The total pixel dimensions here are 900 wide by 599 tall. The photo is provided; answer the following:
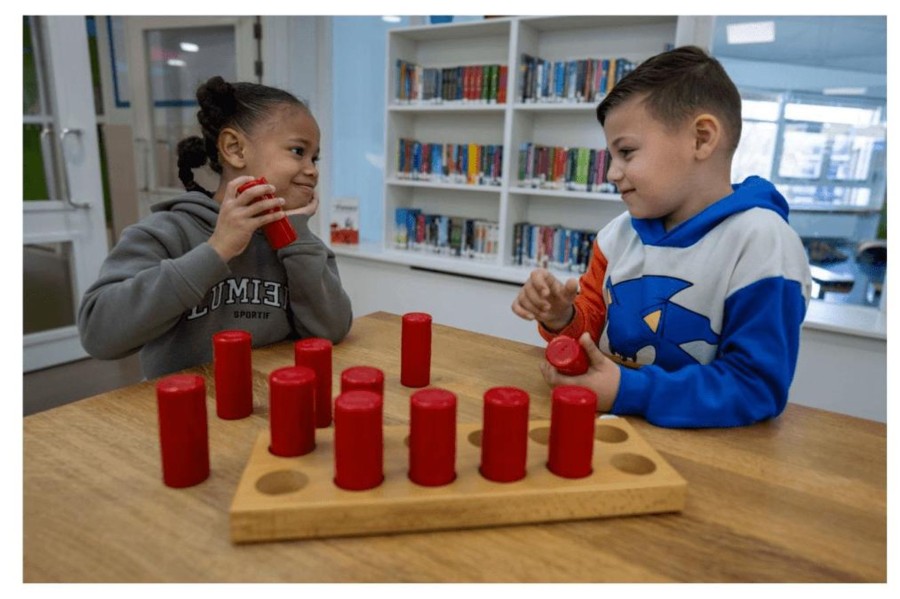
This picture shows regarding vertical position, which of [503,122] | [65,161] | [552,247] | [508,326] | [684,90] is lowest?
[508,326]

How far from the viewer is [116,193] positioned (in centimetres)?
408

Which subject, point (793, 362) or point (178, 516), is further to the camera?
point (793, 362)

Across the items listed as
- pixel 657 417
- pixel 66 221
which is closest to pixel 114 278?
pixel 657 417

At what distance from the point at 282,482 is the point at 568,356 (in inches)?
15.4

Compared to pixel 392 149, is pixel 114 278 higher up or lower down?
lower down

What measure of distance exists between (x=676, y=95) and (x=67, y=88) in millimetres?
2785

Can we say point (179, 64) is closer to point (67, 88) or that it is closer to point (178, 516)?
point (67, 88)

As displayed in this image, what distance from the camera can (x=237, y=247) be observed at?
0.93 meters

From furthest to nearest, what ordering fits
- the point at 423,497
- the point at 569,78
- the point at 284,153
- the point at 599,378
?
the point at 569,78
the point at 284,153
the point at 599,378
the point at 423,497

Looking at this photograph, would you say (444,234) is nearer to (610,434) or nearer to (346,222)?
(346,222)

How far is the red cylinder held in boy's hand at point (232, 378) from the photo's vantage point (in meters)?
0.72

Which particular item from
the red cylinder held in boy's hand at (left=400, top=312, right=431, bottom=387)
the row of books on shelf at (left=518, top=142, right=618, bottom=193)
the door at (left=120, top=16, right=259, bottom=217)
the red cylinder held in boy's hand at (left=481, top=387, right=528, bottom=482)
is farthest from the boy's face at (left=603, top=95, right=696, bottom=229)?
the door at (left=120, top=16, right=259, bottom=217)

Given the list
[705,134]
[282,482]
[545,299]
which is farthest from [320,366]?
[705,134]

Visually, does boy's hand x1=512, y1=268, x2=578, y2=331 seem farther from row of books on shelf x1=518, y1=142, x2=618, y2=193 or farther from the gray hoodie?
row of books on shelf x1=518, y1=142, x2=618, y2=193
